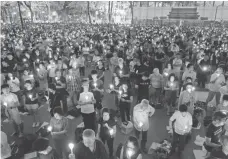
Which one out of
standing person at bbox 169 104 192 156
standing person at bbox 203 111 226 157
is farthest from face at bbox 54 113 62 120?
standing person at bbox 203 111 226 157

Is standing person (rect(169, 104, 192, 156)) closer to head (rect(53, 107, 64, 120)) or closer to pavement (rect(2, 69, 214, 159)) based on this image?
pavement (rect(2, 69, 214, 159))

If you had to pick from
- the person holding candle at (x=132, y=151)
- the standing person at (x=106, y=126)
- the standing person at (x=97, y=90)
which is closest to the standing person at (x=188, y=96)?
the standing person at (x=106, y=126)

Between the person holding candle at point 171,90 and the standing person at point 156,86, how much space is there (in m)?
0.43

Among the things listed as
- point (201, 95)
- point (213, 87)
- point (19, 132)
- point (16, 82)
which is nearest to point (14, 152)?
point (19, 132)

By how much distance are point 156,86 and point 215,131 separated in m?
3.57

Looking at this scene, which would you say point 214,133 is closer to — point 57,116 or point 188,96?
point 188,96

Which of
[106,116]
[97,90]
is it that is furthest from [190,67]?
[106,116]

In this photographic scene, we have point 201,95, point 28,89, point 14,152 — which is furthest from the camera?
point 201,95

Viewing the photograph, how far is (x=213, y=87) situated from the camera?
7.45 metres

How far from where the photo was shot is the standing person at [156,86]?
783cm

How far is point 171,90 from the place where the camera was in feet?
24.2

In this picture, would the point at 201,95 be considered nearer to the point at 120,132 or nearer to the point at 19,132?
the point at 120,132

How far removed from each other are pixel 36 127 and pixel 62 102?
4.24 ft

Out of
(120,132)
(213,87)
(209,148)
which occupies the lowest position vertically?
(120,132)
